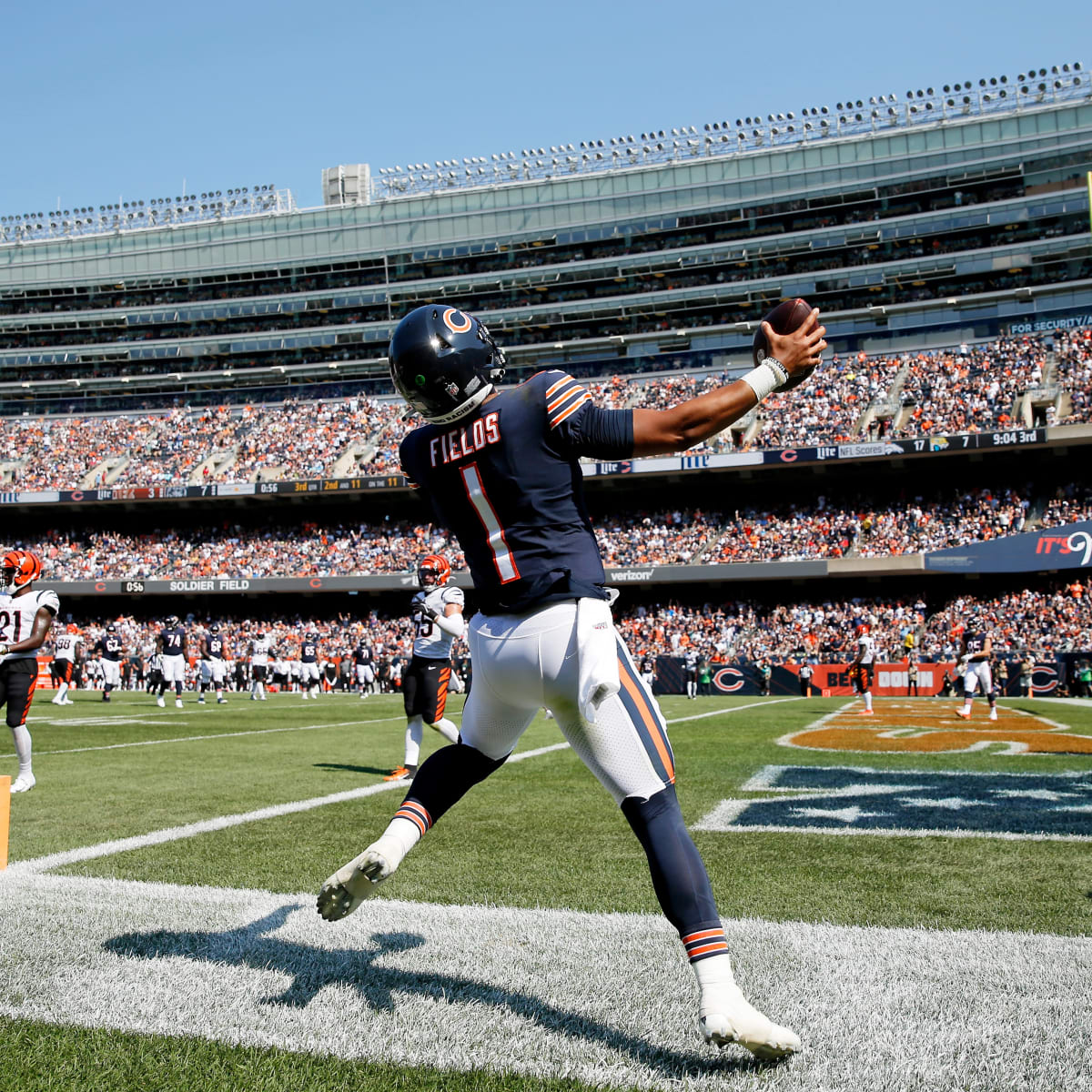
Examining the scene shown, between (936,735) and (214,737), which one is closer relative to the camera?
(936,735)

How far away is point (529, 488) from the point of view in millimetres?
2908

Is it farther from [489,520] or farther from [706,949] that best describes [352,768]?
[706,949]

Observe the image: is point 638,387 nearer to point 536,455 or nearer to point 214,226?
point 214,226

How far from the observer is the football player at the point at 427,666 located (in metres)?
8.86

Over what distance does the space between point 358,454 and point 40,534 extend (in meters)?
16.9

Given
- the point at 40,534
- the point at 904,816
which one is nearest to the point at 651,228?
the point at 40,534

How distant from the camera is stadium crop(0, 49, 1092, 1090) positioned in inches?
117

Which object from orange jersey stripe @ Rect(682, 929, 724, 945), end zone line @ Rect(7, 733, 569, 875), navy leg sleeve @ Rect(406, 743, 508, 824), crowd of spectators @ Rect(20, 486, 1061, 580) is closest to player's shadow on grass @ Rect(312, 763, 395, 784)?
end zone line @ Rect(7, 733, 569, 875)

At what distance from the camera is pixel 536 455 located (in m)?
2.90

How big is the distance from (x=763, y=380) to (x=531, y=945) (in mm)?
2133

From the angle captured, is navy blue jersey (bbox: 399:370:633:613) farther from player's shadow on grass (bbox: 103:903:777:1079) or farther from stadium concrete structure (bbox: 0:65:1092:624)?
stadium concrete structure (bbox: 0:65:1092:624)

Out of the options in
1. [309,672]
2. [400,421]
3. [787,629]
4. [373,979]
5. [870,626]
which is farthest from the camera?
[400,421]

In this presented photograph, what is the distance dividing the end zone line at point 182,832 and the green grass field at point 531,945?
A: 0.03 m

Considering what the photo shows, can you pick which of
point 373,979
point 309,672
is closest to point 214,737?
point 373,979
